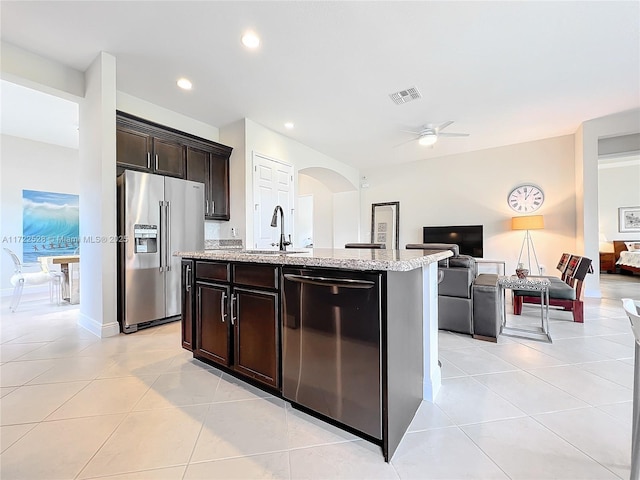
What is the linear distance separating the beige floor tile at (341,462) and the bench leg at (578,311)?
3413mm

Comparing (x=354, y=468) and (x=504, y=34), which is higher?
(x=504, y=34)

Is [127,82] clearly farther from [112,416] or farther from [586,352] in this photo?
[586,352]

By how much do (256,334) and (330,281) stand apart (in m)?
0.73

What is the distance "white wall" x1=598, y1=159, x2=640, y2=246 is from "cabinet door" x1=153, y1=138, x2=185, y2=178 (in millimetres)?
10544

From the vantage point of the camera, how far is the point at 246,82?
337 centimetres

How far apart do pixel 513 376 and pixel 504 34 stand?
2.93 meters

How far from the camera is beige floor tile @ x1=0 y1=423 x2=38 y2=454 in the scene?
1.37 meters

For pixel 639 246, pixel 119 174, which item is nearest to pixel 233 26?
pixel 119 174

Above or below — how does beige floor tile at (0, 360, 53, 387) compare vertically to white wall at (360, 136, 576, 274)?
below

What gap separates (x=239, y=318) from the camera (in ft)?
6.27

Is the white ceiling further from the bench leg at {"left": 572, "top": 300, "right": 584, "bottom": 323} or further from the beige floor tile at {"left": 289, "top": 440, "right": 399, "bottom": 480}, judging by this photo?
the beige floor tile at {"left": 289, "top": 440, "right": 399, "bottom": 480}

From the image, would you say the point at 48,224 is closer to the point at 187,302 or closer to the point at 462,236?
the point at 187,302

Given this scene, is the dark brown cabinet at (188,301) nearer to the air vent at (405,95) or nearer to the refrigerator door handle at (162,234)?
the refrigerator door handle at (162,234)

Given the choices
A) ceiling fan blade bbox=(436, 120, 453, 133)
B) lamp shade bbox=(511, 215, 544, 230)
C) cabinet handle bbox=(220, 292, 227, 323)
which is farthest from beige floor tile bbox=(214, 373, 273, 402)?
lamp shade bbox=(511, 215, 544, 230)
